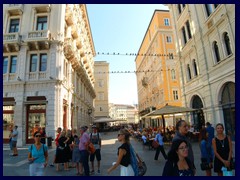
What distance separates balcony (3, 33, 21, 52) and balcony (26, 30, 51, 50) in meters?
0.90

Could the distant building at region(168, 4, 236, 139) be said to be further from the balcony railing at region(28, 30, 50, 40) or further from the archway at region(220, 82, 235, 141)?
the balcony railing at region(28, 30, 50, 40)

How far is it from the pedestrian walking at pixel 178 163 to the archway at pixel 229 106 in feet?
37.4

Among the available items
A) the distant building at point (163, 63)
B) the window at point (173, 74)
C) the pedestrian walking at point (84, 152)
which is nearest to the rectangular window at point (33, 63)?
the pedestrian walking at point (84, 152)

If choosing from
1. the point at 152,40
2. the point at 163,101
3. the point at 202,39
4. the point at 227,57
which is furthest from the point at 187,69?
the point at 152,40

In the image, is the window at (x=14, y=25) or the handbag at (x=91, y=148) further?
the window at (x=14, y=25)

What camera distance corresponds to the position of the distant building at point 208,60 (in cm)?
1236

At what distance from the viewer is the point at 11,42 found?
1642 centimetres

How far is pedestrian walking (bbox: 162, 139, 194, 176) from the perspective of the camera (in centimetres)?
265

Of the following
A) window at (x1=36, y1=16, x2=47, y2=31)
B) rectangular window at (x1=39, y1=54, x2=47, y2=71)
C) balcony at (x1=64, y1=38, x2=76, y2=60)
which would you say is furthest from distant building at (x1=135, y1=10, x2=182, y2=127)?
rectangular window at (x1=39, y1=54, x2=47, y2=71)

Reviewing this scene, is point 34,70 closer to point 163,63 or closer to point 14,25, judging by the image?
point 14,25

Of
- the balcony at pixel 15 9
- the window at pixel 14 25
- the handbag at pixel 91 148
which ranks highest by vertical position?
the balcony at pixel 15 9

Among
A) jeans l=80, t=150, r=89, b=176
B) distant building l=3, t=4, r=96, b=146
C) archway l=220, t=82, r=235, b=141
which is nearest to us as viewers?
jeans l=80, t=150, r=89, b=176

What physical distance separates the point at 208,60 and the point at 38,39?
1464cm

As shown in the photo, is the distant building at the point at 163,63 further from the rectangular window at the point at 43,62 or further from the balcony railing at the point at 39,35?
the rectangular window at the point at 43,62
